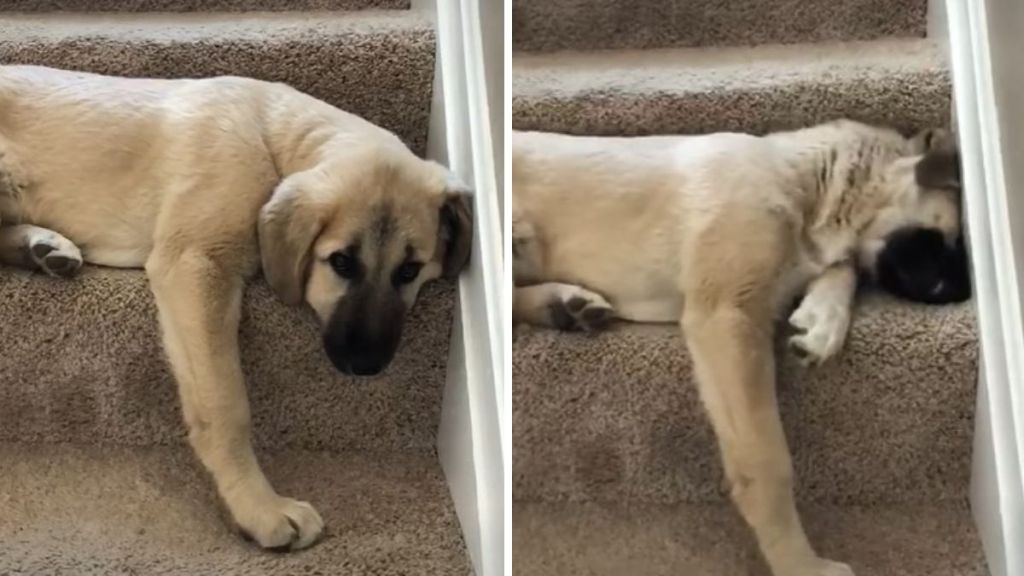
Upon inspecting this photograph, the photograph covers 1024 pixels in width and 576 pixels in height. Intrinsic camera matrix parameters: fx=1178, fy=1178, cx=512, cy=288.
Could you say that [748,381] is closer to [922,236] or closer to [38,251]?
[922,236]

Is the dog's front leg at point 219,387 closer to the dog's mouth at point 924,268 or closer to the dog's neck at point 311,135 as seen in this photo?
the dog's neck at point 311,135

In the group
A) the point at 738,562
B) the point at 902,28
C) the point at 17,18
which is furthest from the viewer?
the point at 17,18

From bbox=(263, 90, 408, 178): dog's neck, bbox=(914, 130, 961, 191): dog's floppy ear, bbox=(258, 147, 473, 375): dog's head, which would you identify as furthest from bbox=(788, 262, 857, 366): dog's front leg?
bbox=(263, 90, 408, 178): dog's neck

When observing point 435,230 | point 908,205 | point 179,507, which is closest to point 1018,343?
point 908,205

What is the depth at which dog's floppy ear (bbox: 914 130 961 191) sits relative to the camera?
4.35 feet

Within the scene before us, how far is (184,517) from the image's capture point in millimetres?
1381

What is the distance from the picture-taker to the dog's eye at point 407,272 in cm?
145

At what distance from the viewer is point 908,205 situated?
131 cm

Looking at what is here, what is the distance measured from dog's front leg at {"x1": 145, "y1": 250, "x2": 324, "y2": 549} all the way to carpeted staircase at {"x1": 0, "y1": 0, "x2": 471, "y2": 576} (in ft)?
0.06

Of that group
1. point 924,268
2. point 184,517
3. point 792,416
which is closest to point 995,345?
point 924,268

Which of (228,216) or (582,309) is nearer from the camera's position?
(582,309)

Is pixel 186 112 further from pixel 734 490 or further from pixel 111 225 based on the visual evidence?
pixel 734 490

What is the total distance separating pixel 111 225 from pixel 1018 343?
1.10 m

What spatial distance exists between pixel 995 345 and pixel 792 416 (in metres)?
0.25
